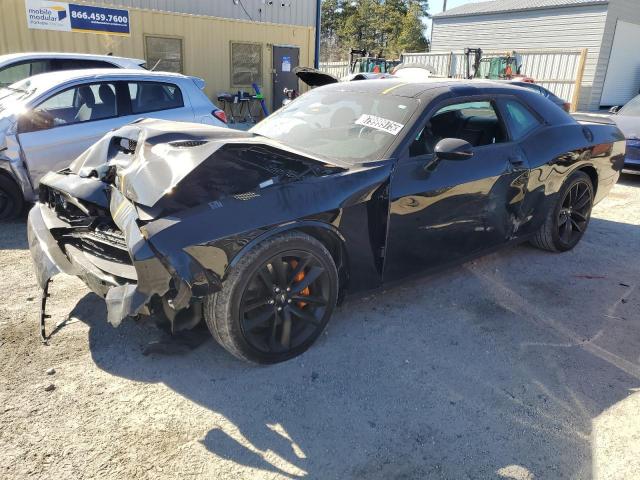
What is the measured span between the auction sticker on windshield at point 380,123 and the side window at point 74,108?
11.9 feet

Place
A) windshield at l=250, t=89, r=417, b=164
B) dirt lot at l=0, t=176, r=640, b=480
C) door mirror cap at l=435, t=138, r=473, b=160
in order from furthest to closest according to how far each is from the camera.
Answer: windshield at l=250, t=89, r=417, b=164
door mirror cap at l=435, t=138, r=473, b=160
dirt lot at l=0, t=176, r=640, b=480

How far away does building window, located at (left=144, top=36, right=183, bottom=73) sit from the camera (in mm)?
12477

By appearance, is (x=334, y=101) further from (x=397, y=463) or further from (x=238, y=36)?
(x=238, y=36)

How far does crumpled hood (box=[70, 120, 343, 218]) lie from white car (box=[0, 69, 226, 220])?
2410 millimetres

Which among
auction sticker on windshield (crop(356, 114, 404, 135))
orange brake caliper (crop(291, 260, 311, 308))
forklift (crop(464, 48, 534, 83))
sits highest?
forklift (crop(464, 48, 534, 83))

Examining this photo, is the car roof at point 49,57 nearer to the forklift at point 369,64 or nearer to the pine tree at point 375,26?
the forklift at point 369,64

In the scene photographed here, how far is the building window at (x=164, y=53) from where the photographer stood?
491 inches

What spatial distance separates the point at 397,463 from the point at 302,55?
47.9 feet

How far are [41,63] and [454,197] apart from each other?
23.0ft

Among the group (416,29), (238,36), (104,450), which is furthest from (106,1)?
(416,29)

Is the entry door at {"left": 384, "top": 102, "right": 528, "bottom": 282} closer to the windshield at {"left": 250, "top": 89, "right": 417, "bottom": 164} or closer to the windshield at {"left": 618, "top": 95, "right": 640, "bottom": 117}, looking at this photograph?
the windshield at {"left": 250, "top": 89, "right": 417, "bottom": 164}

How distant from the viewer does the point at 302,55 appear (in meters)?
15.4

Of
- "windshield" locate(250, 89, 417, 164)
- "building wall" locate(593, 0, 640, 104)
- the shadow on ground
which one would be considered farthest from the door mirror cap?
"building wall" locate(593, 0, 640, 104)

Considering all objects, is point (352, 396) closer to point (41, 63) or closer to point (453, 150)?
point (453, 150)
